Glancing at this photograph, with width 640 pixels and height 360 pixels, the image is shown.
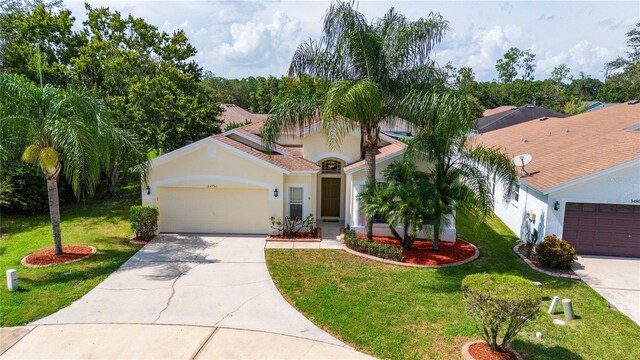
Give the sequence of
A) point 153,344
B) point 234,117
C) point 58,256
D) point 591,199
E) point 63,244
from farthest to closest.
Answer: point 234,117 → point 63,244 → point 591,199 → point 58,256 → point 153,344

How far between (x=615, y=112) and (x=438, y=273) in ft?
58.1

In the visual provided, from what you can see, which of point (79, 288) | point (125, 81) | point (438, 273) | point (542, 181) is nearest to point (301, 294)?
point (438, 273)

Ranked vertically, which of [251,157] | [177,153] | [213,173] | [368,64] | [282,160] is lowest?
[213,173]

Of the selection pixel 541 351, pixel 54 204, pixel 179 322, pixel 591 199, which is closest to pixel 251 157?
pixel 54 204

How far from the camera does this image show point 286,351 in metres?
7.85

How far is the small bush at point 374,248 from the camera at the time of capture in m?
13.1

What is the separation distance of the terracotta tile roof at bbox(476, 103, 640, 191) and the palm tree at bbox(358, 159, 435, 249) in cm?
430

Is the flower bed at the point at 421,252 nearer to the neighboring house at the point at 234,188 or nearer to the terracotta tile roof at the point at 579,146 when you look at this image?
the neighboring house at the point at 234,188

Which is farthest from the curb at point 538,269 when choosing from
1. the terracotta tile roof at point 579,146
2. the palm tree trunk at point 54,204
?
the palm tree trunk at point 54,204

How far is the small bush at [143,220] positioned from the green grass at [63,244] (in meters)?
0.61

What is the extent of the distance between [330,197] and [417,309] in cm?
886

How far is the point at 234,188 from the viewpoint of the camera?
51.1ft

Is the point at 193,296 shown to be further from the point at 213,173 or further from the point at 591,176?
the point at 591,176

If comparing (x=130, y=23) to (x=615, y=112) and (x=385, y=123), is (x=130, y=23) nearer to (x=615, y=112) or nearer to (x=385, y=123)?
(x=385, y=123)
